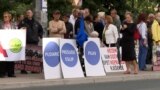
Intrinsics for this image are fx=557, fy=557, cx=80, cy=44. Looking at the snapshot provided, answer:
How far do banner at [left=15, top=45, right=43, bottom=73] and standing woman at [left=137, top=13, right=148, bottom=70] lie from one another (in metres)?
3.65

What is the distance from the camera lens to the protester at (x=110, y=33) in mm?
19094

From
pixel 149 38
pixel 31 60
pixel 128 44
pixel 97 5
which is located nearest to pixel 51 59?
pixel 31 60

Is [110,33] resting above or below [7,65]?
above

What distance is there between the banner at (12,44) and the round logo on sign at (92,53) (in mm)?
1968

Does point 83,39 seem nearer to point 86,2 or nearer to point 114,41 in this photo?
point 114,41

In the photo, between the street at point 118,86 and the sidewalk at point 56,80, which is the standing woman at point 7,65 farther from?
the street at point 118,86

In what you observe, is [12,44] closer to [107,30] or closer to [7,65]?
[7,65]

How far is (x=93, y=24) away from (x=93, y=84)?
4145mm

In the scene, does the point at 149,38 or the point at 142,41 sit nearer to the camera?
the point at 142,41

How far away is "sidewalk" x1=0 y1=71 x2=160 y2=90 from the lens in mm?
15125

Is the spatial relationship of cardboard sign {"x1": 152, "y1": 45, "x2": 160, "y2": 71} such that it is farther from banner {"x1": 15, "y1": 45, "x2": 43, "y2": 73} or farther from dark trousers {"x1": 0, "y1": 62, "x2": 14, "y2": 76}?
dark trousers {"x1": 0, "y1": 62, "x2": 14, "y2": 76}

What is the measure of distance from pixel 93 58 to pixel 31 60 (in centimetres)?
215

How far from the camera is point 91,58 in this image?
1716cm

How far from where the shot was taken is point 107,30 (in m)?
19.2
